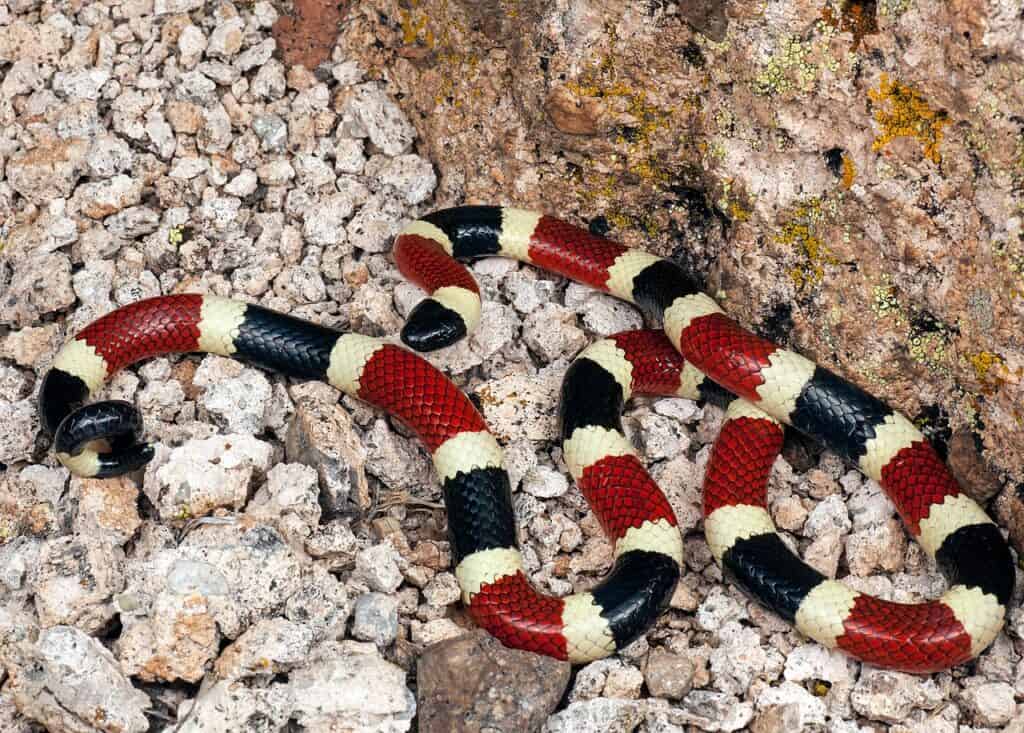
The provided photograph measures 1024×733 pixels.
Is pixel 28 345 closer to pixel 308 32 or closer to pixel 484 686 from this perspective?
pixel 308 32

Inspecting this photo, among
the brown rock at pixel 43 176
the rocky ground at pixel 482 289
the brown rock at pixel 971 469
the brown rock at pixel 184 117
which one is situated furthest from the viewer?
the brown rock at pixel 184 117

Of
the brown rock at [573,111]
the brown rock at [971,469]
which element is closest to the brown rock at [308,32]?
the brown rock at [573,111]

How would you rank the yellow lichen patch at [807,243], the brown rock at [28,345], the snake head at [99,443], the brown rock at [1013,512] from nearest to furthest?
the snake head at [99,443] < the brown rock at [1013,512] < the yellow lichen patch at [807,243] < the brown rock at [28,345]

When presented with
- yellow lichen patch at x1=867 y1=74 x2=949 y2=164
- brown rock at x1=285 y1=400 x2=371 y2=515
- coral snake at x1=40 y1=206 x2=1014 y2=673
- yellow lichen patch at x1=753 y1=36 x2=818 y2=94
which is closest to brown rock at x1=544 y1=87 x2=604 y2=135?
coral snake at x1=40 y1=206 x2=1014 y2=673

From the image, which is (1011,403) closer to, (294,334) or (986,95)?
(986,95)

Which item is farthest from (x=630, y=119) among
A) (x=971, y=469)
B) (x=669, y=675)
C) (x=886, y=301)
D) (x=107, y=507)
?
(x=107, y=507)

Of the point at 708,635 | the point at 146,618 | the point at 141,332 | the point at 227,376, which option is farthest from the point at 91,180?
the point at 708,635

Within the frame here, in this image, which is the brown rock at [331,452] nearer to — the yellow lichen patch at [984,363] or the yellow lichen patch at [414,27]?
the yellow lichen patch at [414,27]

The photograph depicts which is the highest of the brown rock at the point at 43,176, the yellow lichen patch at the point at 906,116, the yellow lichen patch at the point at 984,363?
the yellow lichen patch at the point at 906,116

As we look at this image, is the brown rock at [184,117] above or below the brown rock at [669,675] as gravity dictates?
above
